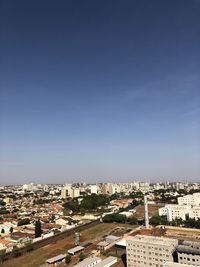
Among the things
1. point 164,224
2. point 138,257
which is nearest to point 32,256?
point 138,257

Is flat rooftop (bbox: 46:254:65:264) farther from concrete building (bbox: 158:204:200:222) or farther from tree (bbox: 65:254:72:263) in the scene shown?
concrete building (bbox: 158:204:200:222)

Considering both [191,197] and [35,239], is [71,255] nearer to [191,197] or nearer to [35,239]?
[35,239]

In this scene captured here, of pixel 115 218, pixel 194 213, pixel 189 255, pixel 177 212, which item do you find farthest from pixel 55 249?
pixel 194 213

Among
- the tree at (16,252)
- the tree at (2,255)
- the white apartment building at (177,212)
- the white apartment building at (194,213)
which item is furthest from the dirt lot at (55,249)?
the white apartment building at (194,213)

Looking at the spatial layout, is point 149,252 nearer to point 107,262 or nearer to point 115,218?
point 107,262

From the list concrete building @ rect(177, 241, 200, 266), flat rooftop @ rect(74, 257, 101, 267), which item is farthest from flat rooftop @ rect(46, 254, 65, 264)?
concrete building @ rect(177, 241, 200, 266)
